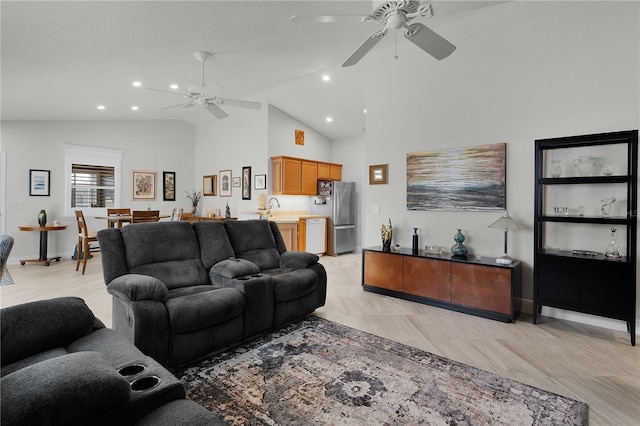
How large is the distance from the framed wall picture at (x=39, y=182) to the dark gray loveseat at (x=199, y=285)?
5126mm

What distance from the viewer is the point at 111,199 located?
7.42 meters

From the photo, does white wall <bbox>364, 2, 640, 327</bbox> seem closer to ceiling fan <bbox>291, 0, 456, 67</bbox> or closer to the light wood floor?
the light wood floor

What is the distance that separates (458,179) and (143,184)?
271 inches

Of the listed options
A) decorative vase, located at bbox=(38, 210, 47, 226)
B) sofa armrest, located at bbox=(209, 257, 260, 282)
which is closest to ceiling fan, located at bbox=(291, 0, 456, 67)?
sofa armrest, located at bbox=(209, 257, 260, 282)

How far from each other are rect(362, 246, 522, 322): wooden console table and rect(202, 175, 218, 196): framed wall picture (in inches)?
189

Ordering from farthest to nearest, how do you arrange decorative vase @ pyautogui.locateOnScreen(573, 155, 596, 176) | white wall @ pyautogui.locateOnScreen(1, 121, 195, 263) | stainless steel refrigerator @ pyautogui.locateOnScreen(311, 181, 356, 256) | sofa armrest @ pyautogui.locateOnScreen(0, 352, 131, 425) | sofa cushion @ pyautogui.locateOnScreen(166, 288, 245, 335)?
1. stainless steel refrigerator @ pyautogui.locateOnScreen(311, 181, 356, 256)
2. white wall @ pyautogui.locateOnScreen(1, 121, 195, 263)
3. decorative vase @ pyautogui.locateOnScreen(573, 155, 596, 176)
4. sofa cushion @ pyautogui.locateOnScreen(166, 288, 245, 335)
5. sofa armrest @ pyautogui.locateOnScreen(0, 352, 131, 425)

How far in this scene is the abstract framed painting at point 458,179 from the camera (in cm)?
391

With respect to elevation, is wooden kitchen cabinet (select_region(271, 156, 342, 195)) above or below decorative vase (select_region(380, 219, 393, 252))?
above

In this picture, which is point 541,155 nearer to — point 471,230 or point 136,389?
point 471,230

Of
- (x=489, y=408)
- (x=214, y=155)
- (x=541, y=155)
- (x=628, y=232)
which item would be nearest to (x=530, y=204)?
(x=541, y=155)

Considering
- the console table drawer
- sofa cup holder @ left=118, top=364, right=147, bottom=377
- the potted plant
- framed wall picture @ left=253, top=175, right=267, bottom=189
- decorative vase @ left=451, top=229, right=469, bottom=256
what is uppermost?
framed wall picture @ left=253, top=175, right=267, bottom=189

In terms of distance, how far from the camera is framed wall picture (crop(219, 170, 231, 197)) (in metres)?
7.67

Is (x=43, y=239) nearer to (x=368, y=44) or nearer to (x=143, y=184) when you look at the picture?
(x=143, y=184)

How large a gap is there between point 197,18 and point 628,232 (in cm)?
464
